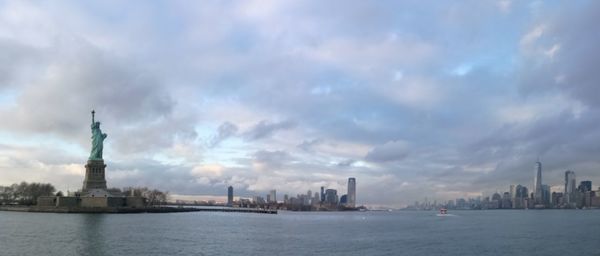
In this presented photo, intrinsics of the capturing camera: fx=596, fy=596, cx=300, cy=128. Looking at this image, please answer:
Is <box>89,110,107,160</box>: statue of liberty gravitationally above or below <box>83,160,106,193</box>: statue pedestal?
above

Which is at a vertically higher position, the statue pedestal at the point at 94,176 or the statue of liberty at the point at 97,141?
the statue of liberty at the point at 97,141

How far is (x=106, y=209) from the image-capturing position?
158 metres

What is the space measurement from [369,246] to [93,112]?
12429cm

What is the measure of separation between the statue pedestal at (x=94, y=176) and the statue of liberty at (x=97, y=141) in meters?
2.11

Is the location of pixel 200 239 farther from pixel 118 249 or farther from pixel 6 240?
pixel 6 240

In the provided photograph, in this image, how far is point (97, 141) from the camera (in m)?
170

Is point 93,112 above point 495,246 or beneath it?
above

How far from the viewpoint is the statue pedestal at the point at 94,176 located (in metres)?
165

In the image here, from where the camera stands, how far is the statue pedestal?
16525 centimetres

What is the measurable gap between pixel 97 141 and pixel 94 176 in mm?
10340

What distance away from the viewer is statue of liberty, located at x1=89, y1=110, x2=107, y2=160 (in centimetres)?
16775

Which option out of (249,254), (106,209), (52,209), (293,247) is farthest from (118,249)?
(52,209)

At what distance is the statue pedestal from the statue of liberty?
2107 millimetres

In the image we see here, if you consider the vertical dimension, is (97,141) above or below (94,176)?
above
